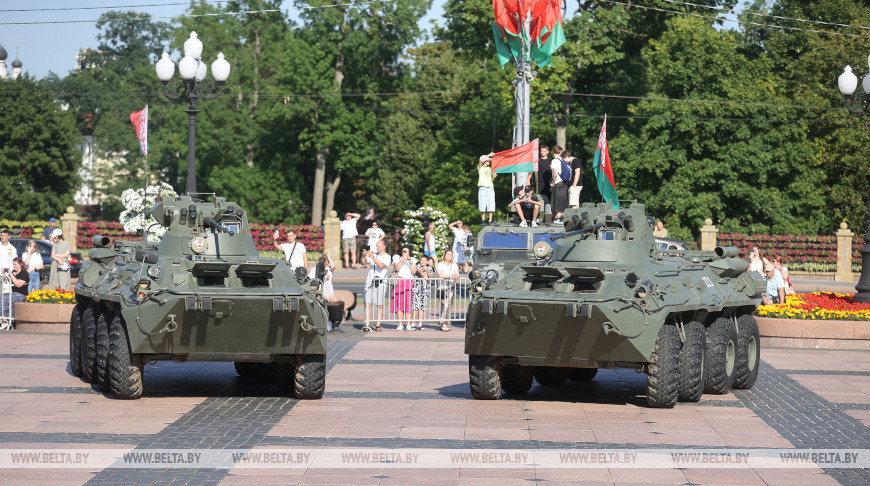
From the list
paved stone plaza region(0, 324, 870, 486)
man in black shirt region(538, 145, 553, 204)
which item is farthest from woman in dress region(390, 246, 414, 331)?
paved stone plaza region(0, 324, 870, 486)

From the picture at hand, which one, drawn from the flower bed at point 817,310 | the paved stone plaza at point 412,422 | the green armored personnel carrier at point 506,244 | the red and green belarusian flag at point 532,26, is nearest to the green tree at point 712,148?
the red and green belarusian flag at point 532,26

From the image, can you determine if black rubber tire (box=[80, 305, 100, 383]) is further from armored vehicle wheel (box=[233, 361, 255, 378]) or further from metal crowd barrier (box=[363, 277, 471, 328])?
metal crowd barrier (box=[363, 277, 471, 328])

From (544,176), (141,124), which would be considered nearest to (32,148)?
(141,124)

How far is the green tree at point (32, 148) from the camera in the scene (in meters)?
69.2

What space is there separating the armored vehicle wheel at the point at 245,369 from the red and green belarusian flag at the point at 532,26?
1387cm

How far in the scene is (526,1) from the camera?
29.9m

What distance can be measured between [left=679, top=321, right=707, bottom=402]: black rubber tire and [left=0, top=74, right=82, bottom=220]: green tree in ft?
193

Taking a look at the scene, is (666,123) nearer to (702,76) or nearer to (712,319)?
(702,76)

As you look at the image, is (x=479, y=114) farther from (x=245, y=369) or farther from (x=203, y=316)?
(x=203, y=316)

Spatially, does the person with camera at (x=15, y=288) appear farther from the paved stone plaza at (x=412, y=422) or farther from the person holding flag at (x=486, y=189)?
the person holding flag at (x=486, y=189)

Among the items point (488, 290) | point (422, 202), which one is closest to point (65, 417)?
point (488, 290)

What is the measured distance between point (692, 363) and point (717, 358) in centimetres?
122

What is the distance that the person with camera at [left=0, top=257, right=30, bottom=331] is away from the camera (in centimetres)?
2473

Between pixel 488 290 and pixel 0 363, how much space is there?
8.03 m
